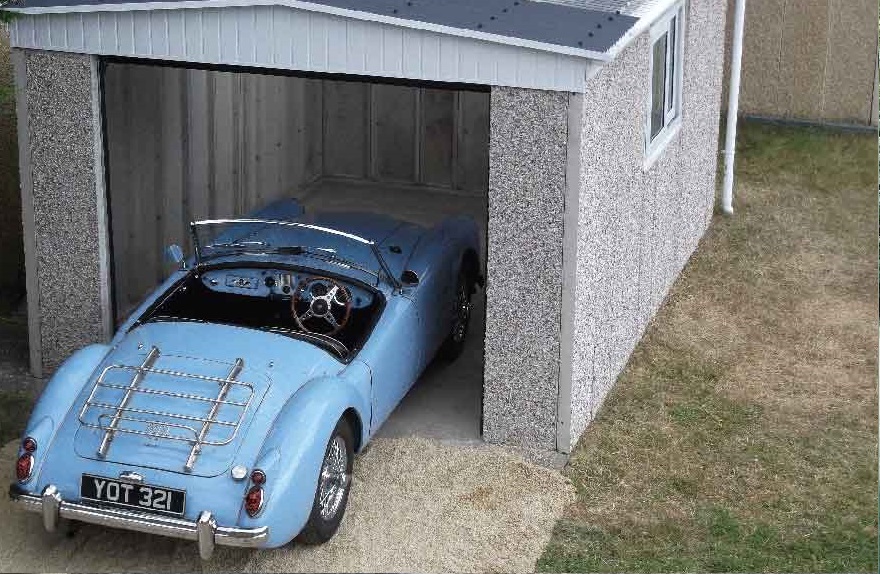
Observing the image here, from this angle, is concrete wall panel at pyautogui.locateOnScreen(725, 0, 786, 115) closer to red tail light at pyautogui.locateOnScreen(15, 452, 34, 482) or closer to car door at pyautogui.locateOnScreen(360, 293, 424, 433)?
car door at pyautogui.locateOnScreen(360, 293, 424, 433)

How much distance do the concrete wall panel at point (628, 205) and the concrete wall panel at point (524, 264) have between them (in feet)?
0.49

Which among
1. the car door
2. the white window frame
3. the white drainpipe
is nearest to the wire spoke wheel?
the car door

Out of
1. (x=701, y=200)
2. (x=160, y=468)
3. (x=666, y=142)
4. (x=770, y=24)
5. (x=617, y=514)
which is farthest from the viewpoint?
(x=770, y=24)

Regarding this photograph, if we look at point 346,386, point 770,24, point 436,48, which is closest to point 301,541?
point 346,386

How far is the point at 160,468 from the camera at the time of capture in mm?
7152

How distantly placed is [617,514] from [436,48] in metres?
2.84

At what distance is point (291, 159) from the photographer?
13938 millimetres

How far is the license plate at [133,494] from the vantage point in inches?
280

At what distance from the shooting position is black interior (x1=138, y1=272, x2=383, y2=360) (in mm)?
8477

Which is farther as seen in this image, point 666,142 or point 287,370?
point 666,142

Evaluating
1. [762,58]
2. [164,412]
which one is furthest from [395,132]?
[164,412]

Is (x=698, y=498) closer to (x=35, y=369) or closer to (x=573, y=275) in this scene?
(x=573, y=275)

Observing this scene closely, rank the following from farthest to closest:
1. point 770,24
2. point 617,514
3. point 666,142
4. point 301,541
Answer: point 770,24, point 666,142, point 617,514, point 301,541

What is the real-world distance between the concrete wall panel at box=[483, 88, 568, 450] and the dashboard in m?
0.80
